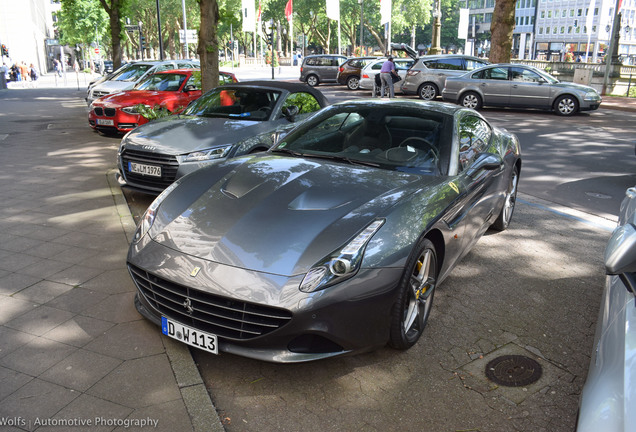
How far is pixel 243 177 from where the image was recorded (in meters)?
3.96

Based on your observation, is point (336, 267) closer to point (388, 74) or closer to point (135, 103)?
point (135, 103)

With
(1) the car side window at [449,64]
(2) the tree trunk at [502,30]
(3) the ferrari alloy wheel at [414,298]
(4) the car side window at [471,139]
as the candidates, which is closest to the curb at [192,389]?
(3) the ferrari alloy wheel at [414,298]

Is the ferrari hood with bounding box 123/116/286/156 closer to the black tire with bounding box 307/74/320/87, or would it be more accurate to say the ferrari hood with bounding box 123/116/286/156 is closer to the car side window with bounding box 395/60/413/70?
the car side window with bounding box 395/60/413/70

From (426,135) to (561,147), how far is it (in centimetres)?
867

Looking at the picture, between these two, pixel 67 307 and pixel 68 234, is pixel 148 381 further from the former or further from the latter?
pixel 68 234

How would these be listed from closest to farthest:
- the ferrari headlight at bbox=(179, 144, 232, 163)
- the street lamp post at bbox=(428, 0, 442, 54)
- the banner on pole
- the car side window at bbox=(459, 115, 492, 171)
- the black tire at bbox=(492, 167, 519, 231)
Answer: the car side window at bbox=(459, 115, 492, 171) → the black tire at bbox=(492, 167, 519, 231) → the ferrari headlight at bbox=(179, 144, 232, 163) → the street lamp post at bbox=(428, 0, 442, 54) → the banner on pole

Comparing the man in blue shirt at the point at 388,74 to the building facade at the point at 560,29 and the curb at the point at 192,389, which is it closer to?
the curb at the point at 192,389

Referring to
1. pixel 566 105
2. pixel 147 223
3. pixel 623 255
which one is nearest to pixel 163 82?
pixel 147 223

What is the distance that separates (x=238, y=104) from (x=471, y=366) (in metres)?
5.56

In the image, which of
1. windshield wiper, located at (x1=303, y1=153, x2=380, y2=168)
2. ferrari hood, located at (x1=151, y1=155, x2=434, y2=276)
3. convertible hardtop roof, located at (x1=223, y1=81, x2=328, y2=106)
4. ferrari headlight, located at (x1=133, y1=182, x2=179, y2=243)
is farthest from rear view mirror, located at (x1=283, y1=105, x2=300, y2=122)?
ferrari headlight, located at (x1=133, y1=182, x2=179, y2=243)

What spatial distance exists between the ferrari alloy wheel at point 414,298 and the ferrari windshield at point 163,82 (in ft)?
34.2

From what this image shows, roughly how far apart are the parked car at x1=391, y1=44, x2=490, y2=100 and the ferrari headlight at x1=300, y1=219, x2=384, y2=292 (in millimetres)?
18931

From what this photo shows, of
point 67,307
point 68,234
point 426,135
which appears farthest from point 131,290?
point 426,135

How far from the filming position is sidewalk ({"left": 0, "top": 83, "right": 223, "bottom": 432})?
2826mm
